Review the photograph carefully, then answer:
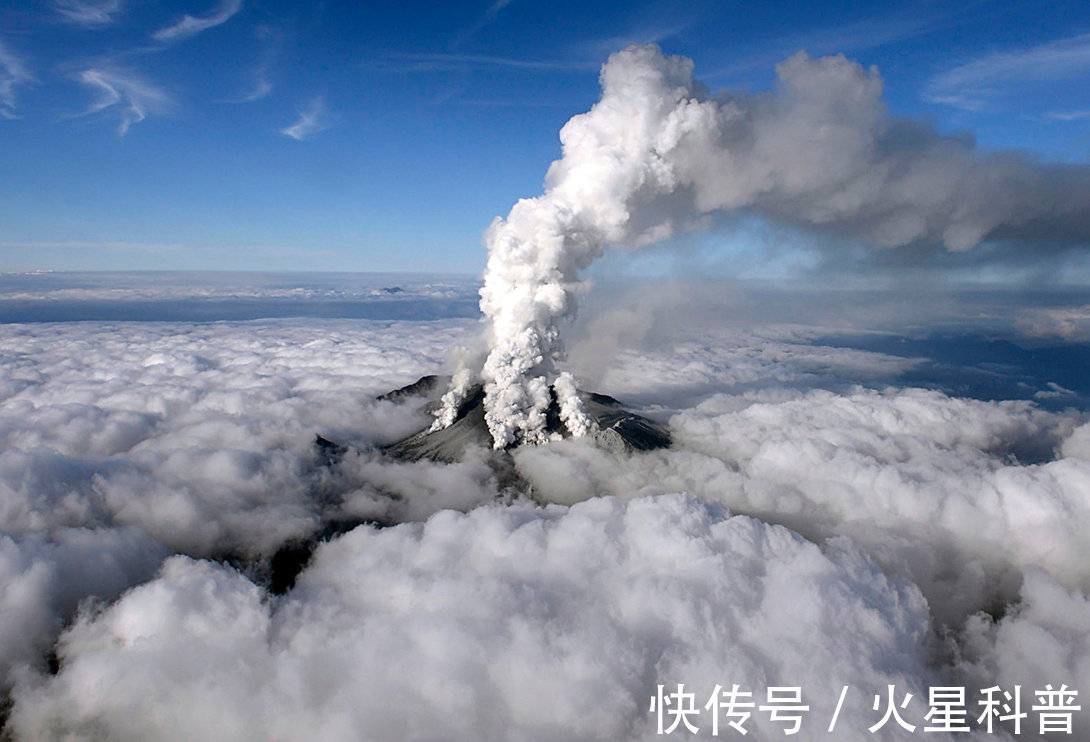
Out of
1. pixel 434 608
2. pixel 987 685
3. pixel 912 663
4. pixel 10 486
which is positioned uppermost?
pixel 10 486

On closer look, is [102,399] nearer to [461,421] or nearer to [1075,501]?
[461,421]

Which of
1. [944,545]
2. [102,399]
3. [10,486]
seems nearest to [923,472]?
[944,545]

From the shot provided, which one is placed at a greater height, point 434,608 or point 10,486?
point 10,486

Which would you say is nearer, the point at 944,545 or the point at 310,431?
the point at 944,545

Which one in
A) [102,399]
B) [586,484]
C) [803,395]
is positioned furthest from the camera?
[803,395]

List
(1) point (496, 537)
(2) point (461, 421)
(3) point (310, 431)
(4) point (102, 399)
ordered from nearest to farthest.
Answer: (1) point (496, 537), (2) point (461, 421), (3) point (310, 431), (4) point (102, 399)

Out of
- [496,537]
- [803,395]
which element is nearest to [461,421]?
[496,537]
